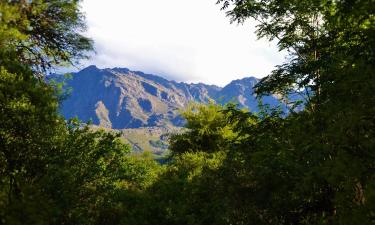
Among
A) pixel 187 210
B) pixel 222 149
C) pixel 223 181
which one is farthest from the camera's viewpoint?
pixel 222 149

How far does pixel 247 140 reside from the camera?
19891 mm

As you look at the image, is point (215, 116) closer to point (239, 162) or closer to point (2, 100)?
point (239, 162)

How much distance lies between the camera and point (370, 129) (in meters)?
10.1

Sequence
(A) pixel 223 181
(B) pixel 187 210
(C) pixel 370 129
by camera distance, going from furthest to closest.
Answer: (B) pixel 187 210 → (A) pixel 223 181 → (C) pixel 370 129

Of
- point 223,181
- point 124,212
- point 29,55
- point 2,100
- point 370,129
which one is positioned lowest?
point 124,212

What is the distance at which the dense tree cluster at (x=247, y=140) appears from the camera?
1023 centimetres

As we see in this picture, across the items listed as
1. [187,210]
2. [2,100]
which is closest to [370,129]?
[2,100]

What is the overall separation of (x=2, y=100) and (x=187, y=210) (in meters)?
12.8

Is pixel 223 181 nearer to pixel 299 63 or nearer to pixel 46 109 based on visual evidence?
pixel 299 63

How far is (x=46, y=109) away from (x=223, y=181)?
8.05 metres

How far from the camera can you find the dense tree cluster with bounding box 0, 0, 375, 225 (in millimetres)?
10227

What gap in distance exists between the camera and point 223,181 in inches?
747

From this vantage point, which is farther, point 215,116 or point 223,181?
point 215,116

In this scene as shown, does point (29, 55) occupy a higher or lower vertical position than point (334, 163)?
higher
